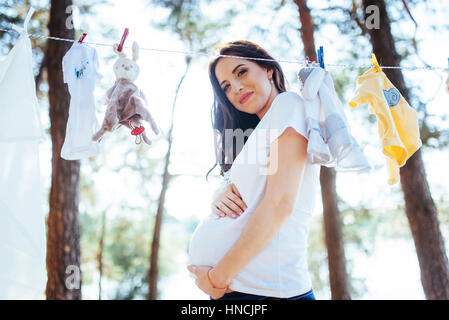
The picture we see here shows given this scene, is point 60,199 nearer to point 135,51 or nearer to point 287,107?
point 135,51

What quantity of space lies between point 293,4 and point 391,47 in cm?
190

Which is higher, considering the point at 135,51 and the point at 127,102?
the point at 135,51

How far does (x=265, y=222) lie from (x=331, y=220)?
11.0ft

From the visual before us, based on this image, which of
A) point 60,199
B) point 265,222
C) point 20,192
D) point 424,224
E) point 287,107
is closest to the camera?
point 265,222

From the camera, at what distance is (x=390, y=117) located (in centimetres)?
163

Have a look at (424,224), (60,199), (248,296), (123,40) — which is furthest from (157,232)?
(248,296)

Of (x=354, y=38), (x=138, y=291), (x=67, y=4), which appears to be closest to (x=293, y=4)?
(x=354, y=38)

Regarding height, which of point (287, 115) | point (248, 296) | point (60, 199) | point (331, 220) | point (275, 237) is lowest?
point (248, 296)

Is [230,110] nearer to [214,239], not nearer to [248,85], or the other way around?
[248,85]

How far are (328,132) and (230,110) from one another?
544mm

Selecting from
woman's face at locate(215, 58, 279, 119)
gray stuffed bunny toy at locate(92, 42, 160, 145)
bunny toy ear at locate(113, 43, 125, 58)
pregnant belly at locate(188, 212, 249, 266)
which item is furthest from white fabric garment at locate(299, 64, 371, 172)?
bunny toy ear at locate(113, 43, 125, 58)

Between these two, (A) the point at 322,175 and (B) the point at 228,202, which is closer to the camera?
(B) the point at 228,202

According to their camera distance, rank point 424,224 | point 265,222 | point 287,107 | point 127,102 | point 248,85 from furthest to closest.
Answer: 1. point 424,224
2. point 127,102
3. point 248,85
4. point 287,107
5. point 265,222

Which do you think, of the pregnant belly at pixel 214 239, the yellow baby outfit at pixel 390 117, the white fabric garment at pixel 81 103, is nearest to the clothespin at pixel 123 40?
the white fabric garment at pixel 81 103
